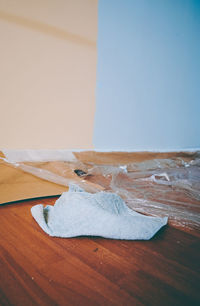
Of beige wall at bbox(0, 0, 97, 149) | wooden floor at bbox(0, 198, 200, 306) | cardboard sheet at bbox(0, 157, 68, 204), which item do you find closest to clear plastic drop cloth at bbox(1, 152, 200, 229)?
cardboard sheet at bbox(0, 157, 68, 204)

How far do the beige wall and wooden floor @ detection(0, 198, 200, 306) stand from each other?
1232mm

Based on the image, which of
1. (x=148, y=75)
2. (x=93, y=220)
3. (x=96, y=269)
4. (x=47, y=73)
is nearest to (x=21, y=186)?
(x=93, y=220)

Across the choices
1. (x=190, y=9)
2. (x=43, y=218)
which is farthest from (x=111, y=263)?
(x=190, y=9)

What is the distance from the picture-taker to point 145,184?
134 centimetres

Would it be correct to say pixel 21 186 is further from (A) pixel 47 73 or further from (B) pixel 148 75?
(B) pixel 148 75

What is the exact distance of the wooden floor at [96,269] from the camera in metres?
0.49

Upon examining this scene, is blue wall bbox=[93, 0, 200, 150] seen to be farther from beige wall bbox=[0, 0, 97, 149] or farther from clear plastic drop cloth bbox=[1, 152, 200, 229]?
clear plastic drop cloth bbox=[1, 152, 200, 229]

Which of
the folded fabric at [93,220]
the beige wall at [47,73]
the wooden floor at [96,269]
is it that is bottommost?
the wooden floor at [96,269]

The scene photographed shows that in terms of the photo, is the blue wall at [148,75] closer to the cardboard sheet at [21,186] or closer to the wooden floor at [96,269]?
the cardboard sheet at [21,186]

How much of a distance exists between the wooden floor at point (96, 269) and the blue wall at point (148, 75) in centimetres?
164

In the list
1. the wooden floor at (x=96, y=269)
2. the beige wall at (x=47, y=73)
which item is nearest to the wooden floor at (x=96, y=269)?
the wooden floor at (x=96, y=269)

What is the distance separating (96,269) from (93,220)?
0.66ft

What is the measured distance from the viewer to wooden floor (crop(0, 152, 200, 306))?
0.49 metres

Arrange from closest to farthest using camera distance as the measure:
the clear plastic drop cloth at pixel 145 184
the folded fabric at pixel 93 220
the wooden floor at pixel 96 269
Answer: the wooden floor at pixel 96 269 → the folded fabric at pixel 93 220 → the clear plastic drop cloth at pixel 145 184
